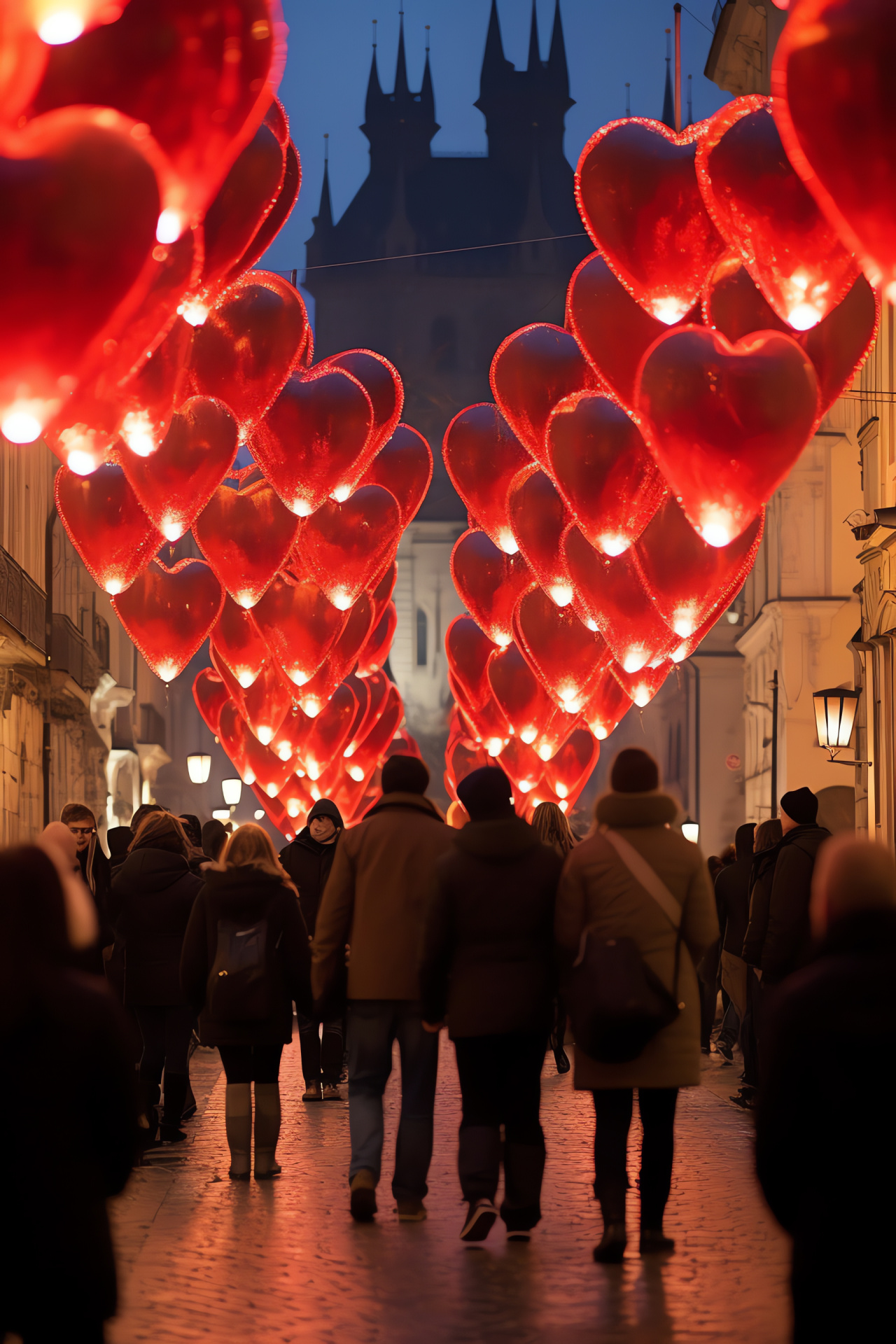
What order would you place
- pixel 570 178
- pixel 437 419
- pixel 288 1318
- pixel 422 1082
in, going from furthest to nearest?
pixel 570 178
pixel 437 419
pixel 422 1082
pixel 288 1318

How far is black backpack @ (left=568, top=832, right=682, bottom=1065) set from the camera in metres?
7.02

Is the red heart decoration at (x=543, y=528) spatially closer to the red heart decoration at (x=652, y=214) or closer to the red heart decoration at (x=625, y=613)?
the red heart decoration at (x=625, y=613)

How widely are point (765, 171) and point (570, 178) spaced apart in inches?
3247

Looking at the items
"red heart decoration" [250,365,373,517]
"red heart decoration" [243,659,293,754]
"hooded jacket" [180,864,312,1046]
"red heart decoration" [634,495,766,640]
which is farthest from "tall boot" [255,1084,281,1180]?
"red heart decoration" [243,659,293,754]

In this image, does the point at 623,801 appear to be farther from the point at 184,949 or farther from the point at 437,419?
the point at 437,419

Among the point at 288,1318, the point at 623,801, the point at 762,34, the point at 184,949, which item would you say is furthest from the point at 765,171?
the point at 762,34

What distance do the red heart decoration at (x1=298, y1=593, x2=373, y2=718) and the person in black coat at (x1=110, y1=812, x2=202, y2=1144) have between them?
9.67 meters

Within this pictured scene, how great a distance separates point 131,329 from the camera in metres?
7.09

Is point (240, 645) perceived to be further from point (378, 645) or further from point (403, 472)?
point (378, 645)

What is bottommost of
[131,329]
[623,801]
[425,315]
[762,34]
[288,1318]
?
[288,1318]

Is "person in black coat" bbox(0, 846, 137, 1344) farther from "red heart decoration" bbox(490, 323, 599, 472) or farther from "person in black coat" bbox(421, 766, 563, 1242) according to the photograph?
"red heart decoration" bbox(490, 323, 599, 472)

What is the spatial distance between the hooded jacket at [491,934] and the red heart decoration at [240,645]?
13.6 m

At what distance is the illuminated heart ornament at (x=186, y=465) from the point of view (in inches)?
534

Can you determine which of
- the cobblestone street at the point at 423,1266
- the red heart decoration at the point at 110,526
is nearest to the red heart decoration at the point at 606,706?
the red heart decoration at the point at 110,526
